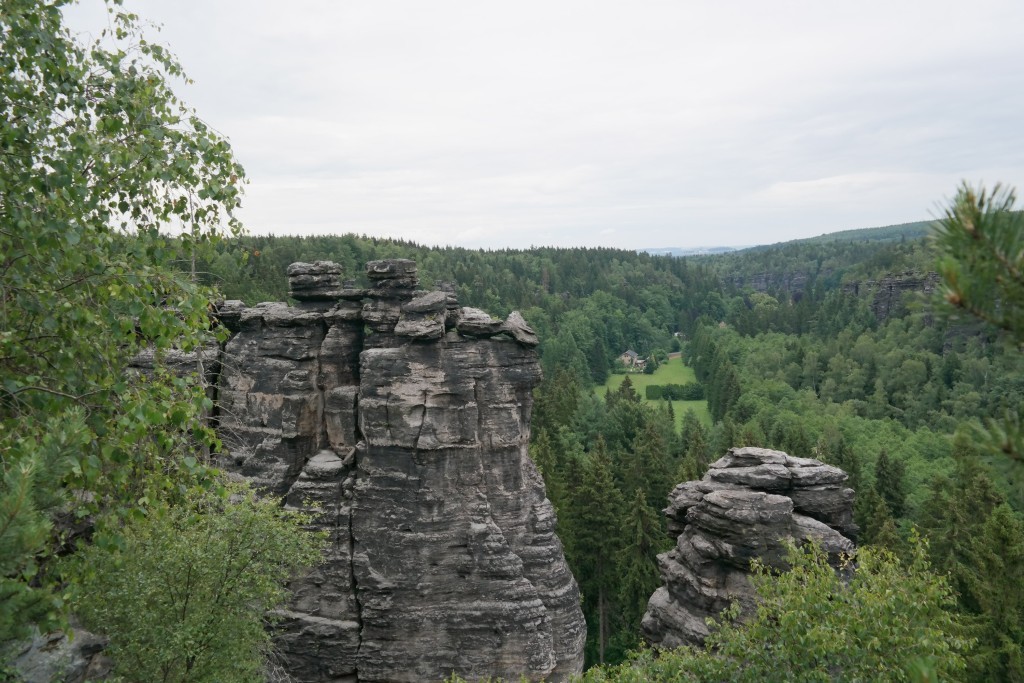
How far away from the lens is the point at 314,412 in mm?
26062

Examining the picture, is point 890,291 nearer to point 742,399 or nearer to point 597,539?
point 742,399

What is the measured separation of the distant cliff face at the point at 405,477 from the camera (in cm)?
2348

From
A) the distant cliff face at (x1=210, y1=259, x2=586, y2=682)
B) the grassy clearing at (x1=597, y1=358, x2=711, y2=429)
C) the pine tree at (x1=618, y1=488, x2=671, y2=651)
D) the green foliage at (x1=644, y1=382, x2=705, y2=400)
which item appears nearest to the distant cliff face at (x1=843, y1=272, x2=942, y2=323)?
the grassy clearing at (x1=597, y1=358, x2=711, y2=429)

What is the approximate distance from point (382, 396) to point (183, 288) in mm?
16069

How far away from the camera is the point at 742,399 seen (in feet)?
258

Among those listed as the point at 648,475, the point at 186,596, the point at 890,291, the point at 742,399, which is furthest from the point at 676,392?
the point at 186,596

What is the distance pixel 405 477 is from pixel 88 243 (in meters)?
17.0

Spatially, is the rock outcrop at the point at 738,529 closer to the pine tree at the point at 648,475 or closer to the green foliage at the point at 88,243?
the pine tree at the point at 648,475

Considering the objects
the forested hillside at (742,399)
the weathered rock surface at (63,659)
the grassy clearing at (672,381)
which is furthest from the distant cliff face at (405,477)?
the grassy clearing at (672,381)

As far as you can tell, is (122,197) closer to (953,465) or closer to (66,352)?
(66,352)

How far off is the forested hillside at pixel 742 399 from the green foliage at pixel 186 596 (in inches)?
259

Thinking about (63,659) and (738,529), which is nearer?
(63,659)

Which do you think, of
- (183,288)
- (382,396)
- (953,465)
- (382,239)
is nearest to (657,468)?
(382,396)

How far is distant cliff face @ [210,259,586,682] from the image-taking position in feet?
77.0
